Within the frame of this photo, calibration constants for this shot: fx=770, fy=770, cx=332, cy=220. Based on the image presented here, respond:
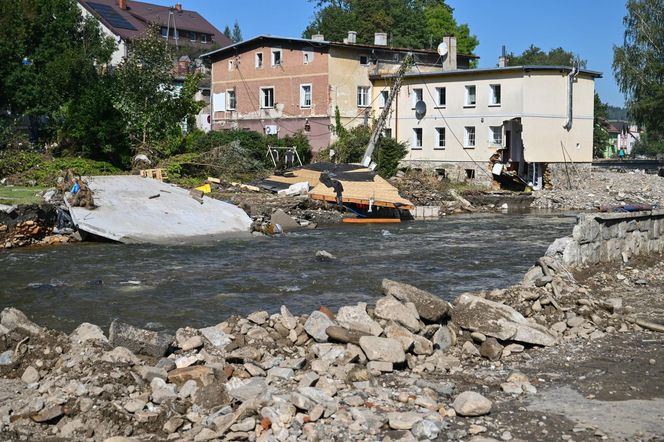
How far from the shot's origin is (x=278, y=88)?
4394 centimetres

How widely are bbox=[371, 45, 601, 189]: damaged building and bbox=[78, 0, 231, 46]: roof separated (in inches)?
759

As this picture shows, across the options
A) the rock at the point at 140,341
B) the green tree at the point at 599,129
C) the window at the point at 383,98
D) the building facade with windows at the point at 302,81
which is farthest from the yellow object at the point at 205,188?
the green tree at the point at 599,129

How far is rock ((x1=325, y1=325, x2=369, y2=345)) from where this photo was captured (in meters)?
9.88

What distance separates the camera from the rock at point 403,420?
7594 millimetres

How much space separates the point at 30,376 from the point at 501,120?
32.8 m

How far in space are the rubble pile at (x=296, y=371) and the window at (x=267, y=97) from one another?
33.5m

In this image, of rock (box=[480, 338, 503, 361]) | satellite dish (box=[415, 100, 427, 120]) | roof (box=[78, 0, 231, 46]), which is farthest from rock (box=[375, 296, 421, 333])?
roof (box=[78, 0, 231, 46])

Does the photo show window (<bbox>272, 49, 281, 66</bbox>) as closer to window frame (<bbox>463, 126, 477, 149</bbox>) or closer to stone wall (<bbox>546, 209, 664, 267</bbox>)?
window frame (<bbox>463, 126, 477, 149</bbox>)

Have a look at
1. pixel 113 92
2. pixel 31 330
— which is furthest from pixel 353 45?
pixel 31 330

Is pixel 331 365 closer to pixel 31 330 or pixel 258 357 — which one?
pixel 258 357

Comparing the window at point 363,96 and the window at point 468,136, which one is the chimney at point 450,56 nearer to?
the window at point 363,96

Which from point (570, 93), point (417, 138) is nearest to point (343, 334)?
point (570, 93)

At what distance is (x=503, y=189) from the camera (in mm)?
39062

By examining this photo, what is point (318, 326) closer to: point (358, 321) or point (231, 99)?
point (358, 321)
